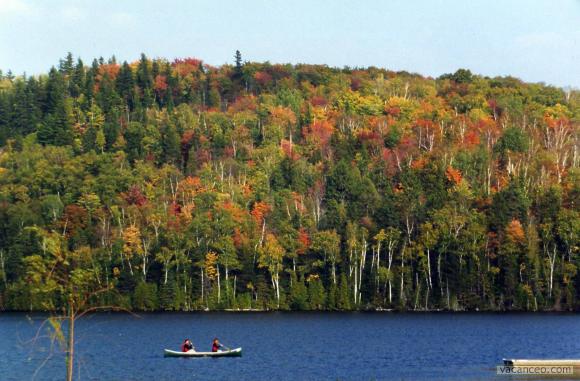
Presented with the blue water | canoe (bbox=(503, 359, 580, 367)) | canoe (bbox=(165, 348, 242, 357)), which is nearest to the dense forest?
the blue water

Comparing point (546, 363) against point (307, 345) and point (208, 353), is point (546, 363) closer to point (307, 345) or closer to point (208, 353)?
point (208, 353)

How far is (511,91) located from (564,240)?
64603mm

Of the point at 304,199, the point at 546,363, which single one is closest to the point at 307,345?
the point at 546,363

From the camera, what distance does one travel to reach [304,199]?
134625 millimetres

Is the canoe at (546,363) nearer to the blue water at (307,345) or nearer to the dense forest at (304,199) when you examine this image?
the blue water at (307,345)

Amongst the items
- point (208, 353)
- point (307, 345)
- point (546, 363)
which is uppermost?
point (546, 363)

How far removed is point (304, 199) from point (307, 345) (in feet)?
201

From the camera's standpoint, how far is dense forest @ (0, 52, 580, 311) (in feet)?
368

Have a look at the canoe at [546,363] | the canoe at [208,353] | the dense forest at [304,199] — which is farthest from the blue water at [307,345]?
the dense forest at [304,199]

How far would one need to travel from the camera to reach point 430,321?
9550 cm

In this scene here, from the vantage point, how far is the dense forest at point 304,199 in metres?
112

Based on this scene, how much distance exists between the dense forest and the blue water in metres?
7.31

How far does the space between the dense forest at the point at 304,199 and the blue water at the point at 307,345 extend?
731cm

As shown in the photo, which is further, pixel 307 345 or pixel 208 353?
pixel 307 345
